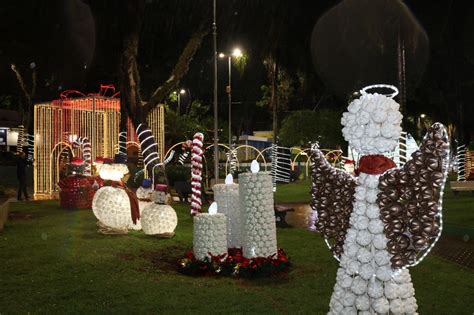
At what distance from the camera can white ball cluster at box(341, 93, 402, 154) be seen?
189 inches

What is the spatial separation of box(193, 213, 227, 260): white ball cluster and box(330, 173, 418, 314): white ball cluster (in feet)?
13.6

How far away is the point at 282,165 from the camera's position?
31.6 meters

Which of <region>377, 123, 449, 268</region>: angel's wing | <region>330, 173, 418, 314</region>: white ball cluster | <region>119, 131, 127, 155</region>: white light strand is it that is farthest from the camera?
<region>119, 131, 127, 155</region>: white light strand

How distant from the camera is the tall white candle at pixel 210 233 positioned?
891 centimetres

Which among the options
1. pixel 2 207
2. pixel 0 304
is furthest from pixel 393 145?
pixel 2 207

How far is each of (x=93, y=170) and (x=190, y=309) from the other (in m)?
12.5

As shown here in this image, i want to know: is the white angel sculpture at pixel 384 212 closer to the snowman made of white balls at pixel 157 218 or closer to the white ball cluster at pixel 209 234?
the white ball cluster at pixel 209 234

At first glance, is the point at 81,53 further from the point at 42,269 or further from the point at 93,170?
the point at 42,269

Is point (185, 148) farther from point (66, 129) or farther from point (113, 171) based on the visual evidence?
point (113, 171)

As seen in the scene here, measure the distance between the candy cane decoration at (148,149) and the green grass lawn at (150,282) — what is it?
227 inches

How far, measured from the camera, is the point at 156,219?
38.7 feet

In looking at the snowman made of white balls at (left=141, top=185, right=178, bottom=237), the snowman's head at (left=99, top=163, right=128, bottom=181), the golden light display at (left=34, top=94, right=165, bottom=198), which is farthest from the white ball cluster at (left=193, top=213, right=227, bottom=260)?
the golden light display at (left=34, top=94, right=165, bottom=198)

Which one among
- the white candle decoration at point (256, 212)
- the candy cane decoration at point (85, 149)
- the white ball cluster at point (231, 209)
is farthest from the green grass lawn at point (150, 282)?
the candy cane decoration at point (85, 149)

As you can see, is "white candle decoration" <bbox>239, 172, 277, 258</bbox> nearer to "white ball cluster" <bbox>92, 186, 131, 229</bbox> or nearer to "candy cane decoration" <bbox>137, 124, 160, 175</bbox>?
"white ball cluster" <bbox>92, 186, 131, 229</bbox>
